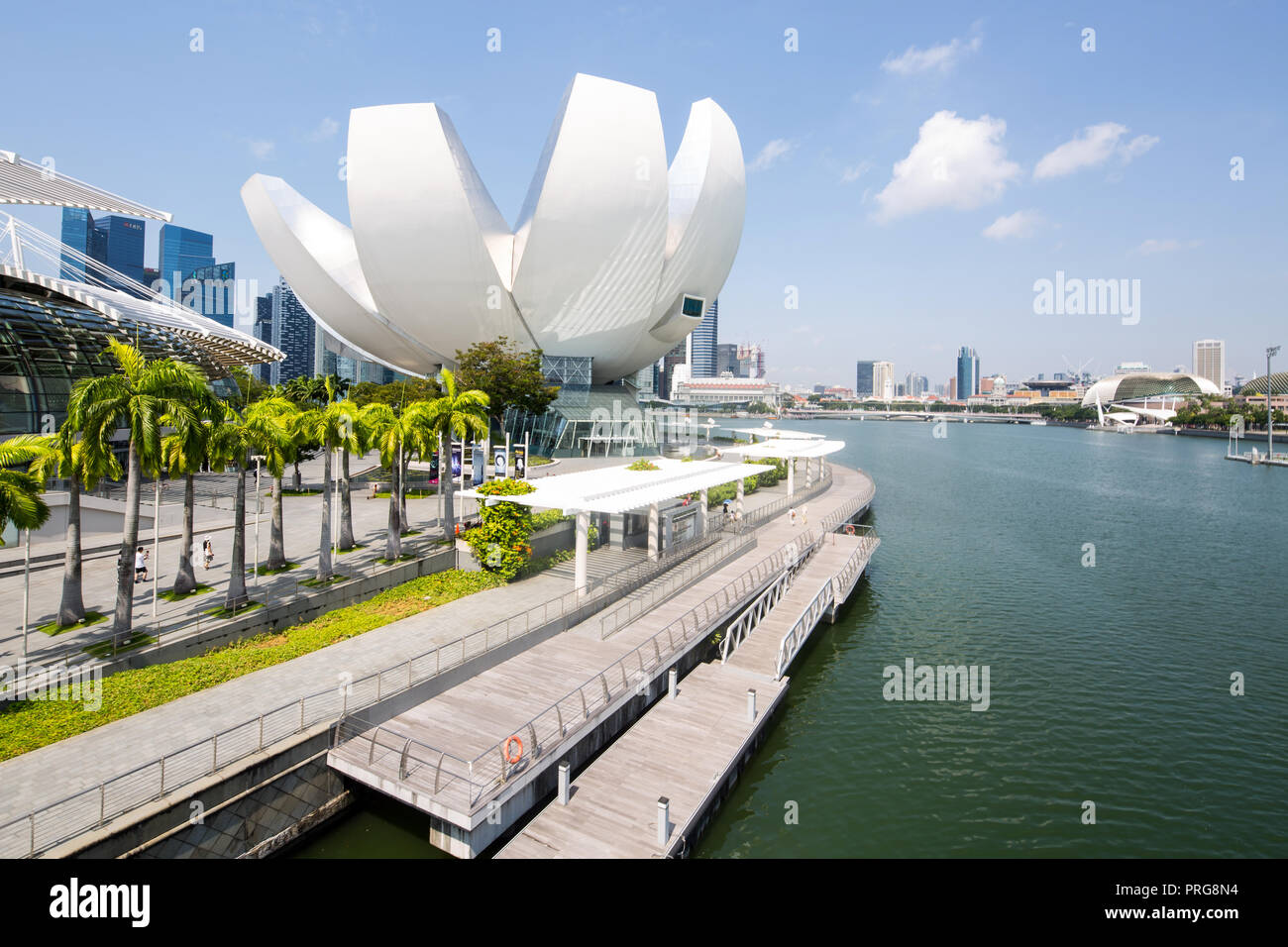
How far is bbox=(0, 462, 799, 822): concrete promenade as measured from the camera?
29.3 ft

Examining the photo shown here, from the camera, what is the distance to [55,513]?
21703 millimetres

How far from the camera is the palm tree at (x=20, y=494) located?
35.9 feet

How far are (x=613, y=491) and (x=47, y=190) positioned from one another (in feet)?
75.1

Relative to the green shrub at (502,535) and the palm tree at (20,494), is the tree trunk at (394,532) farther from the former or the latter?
the palm tree at (20,494)

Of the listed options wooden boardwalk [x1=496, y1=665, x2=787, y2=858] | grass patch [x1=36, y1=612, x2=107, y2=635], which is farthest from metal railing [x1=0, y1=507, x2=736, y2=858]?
grass patch [x1=36, y1=612, x2=107, y2=635]

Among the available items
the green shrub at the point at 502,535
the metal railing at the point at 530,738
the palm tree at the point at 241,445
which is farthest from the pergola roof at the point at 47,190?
the metal railing at the point at 530,738

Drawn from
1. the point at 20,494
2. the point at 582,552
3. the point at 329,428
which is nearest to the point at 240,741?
the point at 20,494

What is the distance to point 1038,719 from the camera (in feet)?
50.0

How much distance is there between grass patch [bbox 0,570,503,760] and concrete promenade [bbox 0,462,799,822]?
0.27 metres

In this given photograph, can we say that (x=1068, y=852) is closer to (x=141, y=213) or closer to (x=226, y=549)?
(x=226, y=549)

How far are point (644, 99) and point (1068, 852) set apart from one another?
142ft

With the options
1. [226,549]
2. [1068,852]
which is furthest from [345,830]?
[226,549]

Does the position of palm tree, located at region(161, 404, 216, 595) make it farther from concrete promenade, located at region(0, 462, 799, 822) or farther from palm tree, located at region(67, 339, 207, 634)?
concrete promenade, located at region(0, 462, 799, 822)

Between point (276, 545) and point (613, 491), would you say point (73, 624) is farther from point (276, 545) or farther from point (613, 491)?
point (613, 491)
